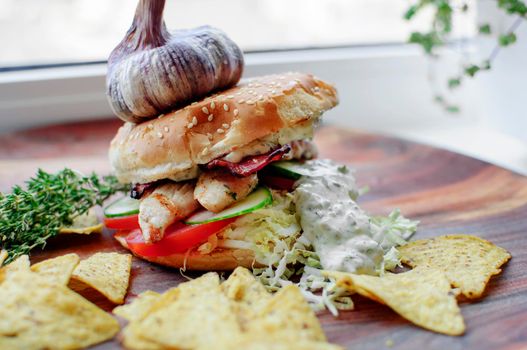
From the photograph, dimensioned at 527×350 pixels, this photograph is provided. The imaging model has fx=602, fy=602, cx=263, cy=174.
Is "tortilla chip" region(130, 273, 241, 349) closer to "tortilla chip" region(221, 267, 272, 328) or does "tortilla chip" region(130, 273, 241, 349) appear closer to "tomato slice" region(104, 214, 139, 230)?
"tortilla chip" region(221, 267, 272, 328)

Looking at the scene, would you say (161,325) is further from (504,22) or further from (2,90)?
(2,90)

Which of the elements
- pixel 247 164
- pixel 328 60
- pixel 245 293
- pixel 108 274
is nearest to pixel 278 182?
pixel 247 164

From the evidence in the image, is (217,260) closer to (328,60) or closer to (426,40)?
(426,40)

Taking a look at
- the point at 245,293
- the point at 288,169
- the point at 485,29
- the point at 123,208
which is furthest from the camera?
the point at 485,29

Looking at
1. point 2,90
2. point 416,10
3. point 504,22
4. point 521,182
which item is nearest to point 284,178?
point 521,182

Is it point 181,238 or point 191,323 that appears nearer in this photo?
point 191,323

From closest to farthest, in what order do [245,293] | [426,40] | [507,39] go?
1. [245,293]
2. [507,39]
3. [426,40]
